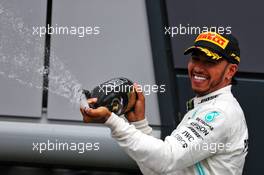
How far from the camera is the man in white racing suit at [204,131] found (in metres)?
1.73

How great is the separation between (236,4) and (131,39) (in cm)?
63

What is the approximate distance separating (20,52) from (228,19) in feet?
3.70

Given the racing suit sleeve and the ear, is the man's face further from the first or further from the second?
the racing suit sleeve

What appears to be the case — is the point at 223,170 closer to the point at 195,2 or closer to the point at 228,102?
the point at 228,102

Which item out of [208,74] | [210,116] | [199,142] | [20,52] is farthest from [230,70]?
[20,52]

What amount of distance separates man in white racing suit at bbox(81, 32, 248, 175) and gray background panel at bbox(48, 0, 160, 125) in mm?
669

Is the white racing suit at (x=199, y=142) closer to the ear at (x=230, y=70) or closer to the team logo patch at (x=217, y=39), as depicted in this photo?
the ear at (x=230, y=70)

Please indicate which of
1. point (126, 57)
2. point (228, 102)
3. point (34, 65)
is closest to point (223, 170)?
point (228, 102)

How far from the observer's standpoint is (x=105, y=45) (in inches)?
105

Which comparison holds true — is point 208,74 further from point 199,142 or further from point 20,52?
point 20,52

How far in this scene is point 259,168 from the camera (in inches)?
116

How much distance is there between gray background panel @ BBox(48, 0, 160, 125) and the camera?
2656mm

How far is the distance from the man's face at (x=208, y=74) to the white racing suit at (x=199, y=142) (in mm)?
27

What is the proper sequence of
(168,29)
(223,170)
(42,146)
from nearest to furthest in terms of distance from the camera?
(223,170) → (42,146) → (168,29)
